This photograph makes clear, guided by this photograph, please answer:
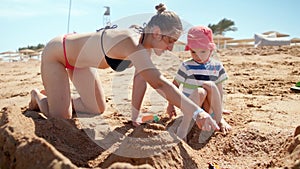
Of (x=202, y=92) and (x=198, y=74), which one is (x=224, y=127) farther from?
(x=198, y=74)

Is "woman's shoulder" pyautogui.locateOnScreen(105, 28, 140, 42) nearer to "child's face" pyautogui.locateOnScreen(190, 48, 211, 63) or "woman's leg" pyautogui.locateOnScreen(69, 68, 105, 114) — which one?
"child's face" pyautogui.locateOnScreen(190, 48, 211, 63)

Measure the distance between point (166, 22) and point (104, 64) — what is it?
747 mm

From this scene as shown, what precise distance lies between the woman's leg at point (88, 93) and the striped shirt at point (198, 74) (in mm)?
948

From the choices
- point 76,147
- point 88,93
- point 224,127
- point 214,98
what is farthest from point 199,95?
point 88,93

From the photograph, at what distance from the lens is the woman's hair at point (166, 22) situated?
2662mm

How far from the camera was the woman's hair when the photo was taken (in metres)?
2.66

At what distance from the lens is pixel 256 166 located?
7.63 feet

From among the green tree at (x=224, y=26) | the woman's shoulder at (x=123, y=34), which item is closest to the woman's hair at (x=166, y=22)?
the woman's shoulder at (x=123, y=34)

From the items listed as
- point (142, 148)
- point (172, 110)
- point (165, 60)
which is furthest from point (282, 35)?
point (142, 148)

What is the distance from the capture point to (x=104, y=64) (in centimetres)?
308

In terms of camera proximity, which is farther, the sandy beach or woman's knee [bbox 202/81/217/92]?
woman's knee [bbox 202/81/217/92]

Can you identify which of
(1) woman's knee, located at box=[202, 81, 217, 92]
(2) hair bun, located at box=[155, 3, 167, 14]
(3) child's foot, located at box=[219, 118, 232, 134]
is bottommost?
(3) child's foot, located at box=[219, 118, 232, 134]

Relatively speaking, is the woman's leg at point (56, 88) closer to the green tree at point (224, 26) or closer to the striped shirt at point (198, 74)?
the striped shirt at point (198, 74)

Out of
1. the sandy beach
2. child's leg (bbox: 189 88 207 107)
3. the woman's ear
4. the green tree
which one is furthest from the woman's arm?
the green tree
